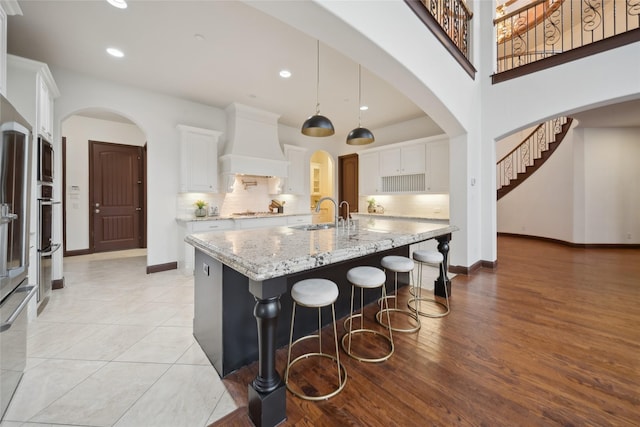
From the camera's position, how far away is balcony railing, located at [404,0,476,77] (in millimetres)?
2794

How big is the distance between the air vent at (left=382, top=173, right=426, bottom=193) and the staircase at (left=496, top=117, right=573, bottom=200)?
4.10 m

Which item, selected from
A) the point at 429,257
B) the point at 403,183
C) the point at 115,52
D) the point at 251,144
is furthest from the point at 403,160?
the point at 115,52

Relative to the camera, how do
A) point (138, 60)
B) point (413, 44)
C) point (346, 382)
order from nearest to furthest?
point (346, 382)
point (413, 44)
point (138, 60)

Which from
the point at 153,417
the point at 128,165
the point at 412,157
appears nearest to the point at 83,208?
the point at 128,165

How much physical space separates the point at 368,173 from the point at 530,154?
5229 mm

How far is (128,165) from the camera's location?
616cm

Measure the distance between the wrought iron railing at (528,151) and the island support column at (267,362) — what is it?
28.0ft

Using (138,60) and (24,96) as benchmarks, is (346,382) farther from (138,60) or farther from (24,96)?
(138,60)

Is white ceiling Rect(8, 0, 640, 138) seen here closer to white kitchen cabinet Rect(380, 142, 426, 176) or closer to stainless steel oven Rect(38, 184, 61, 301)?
white kitchen cabinet Rect(380, 142, 426, 176)

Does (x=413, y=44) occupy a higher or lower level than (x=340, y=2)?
higher

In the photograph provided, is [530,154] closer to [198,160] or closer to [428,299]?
[428,299]

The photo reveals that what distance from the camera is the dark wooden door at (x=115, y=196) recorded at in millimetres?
5766

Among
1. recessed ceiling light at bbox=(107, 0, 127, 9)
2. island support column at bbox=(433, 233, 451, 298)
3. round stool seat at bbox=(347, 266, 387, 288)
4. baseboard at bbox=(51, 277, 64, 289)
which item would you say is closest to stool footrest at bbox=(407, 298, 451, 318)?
island support column at bbox=(433, 233, 451, 298)

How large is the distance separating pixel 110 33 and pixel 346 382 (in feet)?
13.7
